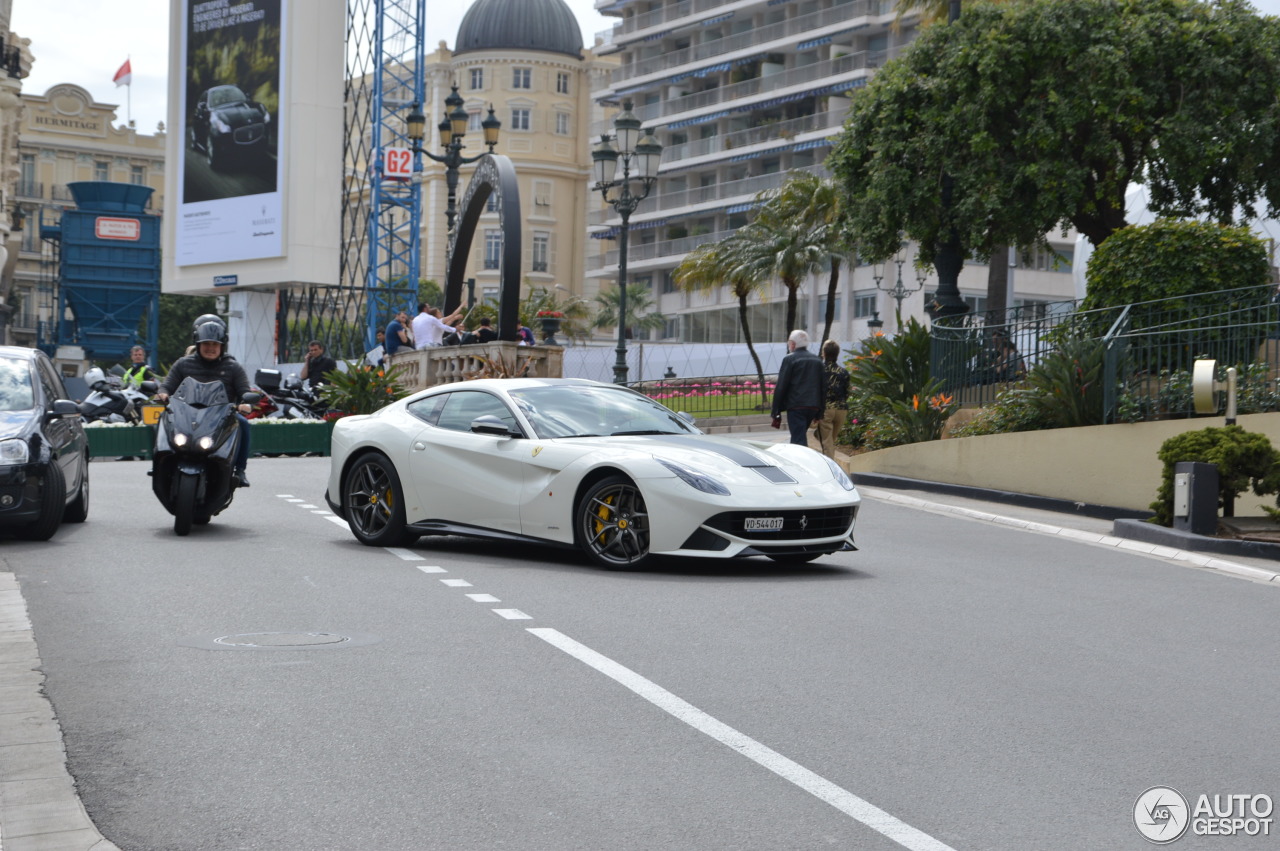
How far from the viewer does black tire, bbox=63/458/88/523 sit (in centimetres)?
1442

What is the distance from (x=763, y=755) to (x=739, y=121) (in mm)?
86135

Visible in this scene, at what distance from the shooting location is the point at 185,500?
1355cm

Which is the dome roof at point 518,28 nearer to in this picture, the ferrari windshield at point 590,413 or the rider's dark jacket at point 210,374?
the rider's dark jacket at point 210,374

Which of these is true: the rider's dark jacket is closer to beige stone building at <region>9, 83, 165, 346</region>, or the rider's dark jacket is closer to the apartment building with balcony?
the apartment building with balcony

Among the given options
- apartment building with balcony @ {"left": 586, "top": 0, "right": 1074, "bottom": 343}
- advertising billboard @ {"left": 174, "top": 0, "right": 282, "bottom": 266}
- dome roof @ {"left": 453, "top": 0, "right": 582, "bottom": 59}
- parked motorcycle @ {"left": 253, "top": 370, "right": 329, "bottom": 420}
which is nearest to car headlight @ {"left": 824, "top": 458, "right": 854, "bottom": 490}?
parked motorcycle @ {"left": 253, "top": 370, "right": 329, "bottom": 420}

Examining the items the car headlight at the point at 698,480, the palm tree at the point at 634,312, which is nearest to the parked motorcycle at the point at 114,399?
the car headlight at the point at 698,480

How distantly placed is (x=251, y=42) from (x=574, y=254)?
5179cm

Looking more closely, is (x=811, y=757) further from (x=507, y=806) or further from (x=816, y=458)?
(x=816, y=458)

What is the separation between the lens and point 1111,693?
7242 millimetres

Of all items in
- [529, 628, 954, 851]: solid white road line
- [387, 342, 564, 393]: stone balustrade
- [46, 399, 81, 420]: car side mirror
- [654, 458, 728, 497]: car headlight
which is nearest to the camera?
[529, 628, 954, 851]: solid white road line

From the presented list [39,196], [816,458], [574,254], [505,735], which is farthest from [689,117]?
[505,735]

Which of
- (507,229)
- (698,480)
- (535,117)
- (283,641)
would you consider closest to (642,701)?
(283,641)

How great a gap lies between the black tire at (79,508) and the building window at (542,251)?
95857mm

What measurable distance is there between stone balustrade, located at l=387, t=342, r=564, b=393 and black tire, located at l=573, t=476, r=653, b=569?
1837cm
